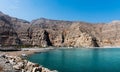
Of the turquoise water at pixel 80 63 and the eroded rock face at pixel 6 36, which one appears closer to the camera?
the turquoise water at pixel 80 63

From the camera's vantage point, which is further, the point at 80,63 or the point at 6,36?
the point at 6,36

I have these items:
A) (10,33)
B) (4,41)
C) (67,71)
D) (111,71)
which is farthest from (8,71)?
(10,33)

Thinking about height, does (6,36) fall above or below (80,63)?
above

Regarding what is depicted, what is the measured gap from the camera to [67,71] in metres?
41.7

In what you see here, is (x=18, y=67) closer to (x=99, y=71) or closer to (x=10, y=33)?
(x=99, y=71)

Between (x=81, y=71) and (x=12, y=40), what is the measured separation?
154337 millimetres

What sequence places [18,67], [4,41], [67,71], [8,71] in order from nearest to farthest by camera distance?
[8,71] → [18,67] → [67,71] → [4,41]

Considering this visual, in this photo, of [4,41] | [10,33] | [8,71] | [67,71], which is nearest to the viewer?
[8,71]

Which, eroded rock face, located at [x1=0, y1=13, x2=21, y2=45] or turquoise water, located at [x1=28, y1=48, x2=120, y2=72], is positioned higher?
eroded rock face, located at [x1=0, y1=13, x2=21, y2=45]

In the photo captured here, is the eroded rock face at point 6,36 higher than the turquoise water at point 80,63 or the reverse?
higher

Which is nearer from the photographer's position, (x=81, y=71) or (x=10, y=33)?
(x=81, y=71)

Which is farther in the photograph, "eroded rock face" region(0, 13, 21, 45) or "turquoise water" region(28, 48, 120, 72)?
"eroded rock face" region(0, 13, 21, 45)

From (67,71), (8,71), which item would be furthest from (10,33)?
(8,71)

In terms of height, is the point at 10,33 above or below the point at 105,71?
above
